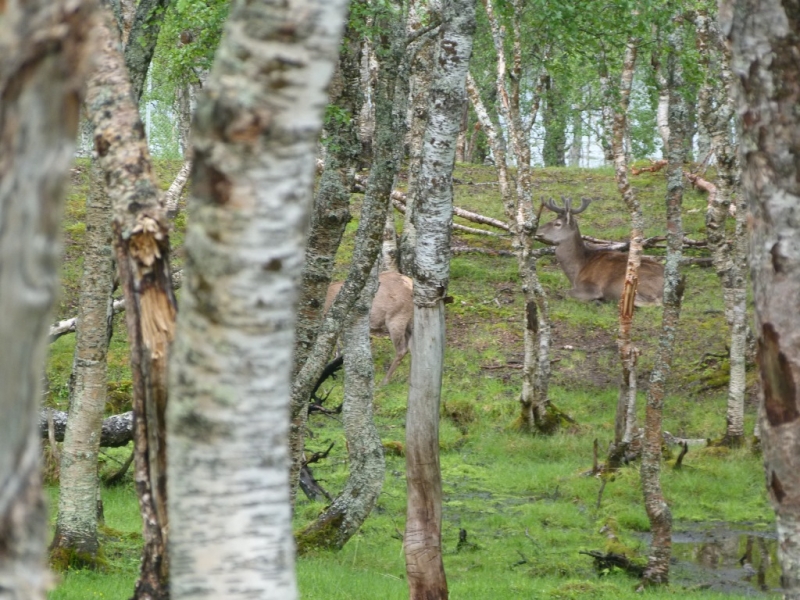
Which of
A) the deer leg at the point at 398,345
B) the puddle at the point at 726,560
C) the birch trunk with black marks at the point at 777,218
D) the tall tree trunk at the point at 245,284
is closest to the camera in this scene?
the tall tree trunk at the point at 245,284

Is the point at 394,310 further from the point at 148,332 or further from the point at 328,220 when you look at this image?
the point at 148,332

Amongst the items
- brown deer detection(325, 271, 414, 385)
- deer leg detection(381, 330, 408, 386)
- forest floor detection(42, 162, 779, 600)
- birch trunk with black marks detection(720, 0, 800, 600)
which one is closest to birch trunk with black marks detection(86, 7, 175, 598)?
birch trunk with black marks detection(720, 0, 800, 600)

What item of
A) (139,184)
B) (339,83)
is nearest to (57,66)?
(139,184)

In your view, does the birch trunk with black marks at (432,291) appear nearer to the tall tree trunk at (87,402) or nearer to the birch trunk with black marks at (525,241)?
the tall tree trunk at (87,402)

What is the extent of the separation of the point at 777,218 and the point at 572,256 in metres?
17.7

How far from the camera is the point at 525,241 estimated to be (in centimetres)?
1451

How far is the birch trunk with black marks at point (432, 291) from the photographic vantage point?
7.40 meters

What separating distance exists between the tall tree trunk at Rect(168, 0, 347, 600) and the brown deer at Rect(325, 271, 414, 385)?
46.5ft

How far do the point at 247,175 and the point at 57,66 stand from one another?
31.5 inches

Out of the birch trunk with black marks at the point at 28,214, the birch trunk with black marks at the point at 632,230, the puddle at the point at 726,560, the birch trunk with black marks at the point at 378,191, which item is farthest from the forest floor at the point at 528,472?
the birch trunk with black marks at the point at 28,214

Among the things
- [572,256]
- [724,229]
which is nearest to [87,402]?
[724,229]

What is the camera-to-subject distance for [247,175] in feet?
8.76

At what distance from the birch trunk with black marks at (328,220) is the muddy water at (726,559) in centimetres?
441

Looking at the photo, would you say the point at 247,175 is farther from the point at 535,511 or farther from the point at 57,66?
the point at 535,511
